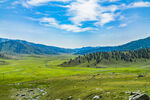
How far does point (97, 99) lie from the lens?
30516mm

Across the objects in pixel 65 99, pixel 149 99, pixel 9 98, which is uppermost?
pixel 149 99

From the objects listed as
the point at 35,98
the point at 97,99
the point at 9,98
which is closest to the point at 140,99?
the point at 97,99

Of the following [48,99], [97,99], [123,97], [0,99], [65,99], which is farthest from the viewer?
[0,99]

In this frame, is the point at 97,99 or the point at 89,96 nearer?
the point at 97,99

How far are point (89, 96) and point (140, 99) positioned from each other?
1518 cm

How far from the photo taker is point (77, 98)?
3600 cm

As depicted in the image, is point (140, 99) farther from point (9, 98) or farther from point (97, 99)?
point (9, 98)

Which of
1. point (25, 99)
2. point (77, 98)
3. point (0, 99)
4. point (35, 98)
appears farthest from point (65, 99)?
point (0, 99)

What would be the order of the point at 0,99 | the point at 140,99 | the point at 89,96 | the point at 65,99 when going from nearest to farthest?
the point at 140,99, the point at 89,96, the point at 65,99, the point at 0,99

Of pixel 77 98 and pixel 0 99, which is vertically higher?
pixel 77 98

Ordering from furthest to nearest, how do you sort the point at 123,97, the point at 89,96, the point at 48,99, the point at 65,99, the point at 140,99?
the point at 48,99
the point at 65,99
the point at 89,96
the point at 123,97
the point at 140,99

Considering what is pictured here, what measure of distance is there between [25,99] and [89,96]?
2561cm

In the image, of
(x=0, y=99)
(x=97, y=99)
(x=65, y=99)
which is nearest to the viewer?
(x=97, y=99)

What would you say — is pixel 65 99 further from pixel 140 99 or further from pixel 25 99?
pixel 140 99
